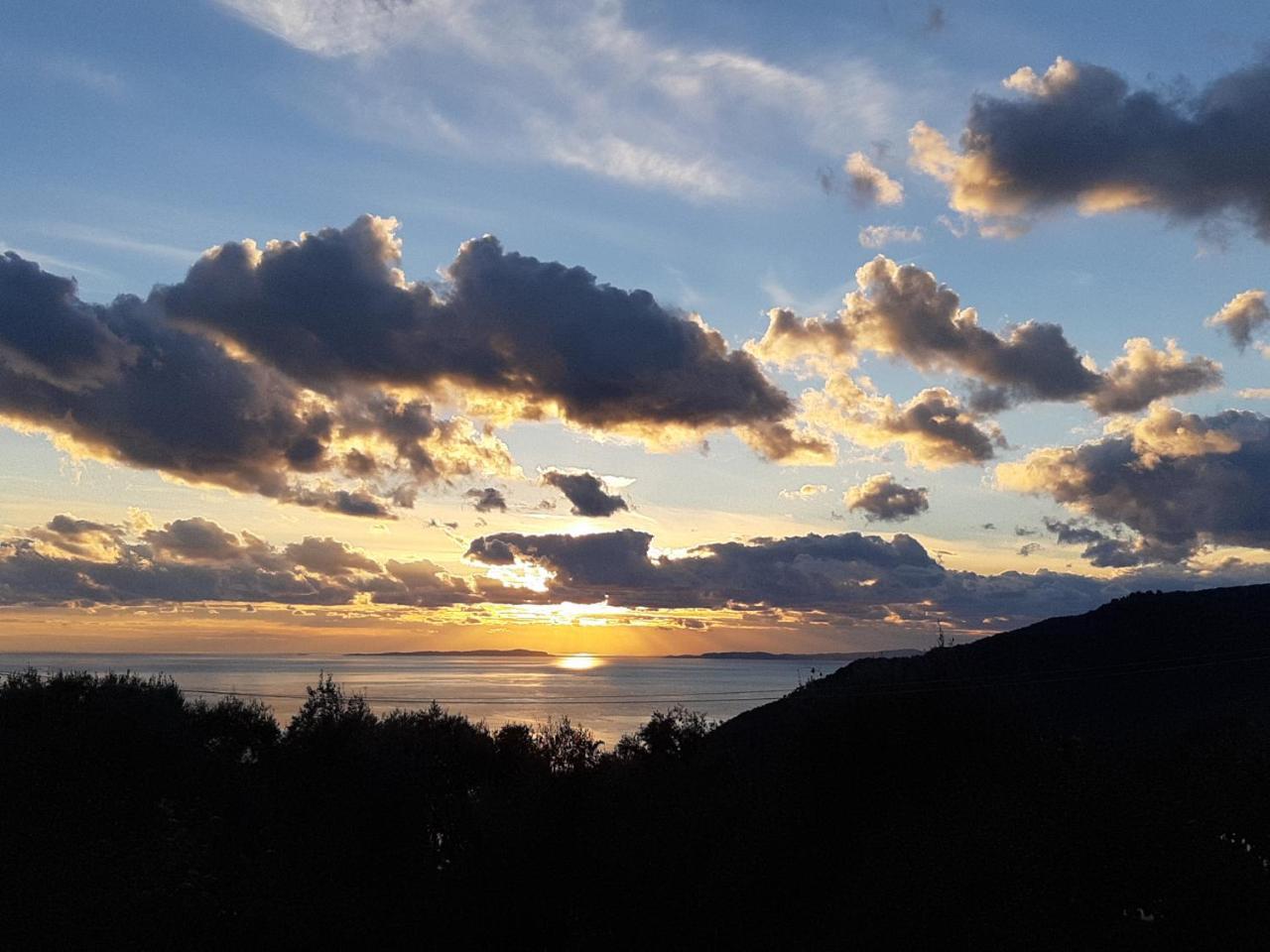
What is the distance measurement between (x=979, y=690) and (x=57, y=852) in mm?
31667

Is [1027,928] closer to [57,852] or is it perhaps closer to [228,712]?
[57,852]

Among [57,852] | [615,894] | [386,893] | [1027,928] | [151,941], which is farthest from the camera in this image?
[57,852]

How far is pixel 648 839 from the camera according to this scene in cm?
2975

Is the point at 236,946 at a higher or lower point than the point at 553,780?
lower

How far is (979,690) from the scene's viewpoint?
129 feet

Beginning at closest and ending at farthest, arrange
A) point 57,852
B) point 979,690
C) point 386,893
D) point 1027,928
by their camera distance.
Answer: point 1027,928, point 386,893, point 57,852, point 979,690

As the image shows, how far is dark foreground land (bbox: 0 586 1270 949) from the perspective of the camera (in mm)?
23031

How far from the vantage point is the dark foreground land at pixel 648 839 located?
907 inches

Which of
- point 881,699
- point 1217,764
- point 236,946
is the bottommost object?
point 236,946

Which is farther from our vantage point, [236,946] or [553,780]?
[553,780]

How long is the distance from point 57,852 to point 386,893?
11.2 metres

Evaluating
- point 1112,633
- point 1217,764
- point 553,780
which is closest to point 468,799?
point 553,780

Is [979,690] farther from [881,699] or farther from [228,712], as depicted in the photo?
[228,712]

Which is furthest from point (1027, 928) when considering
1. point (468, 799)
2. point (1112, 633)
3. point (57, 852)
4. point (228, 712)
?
point (1112, 633)
